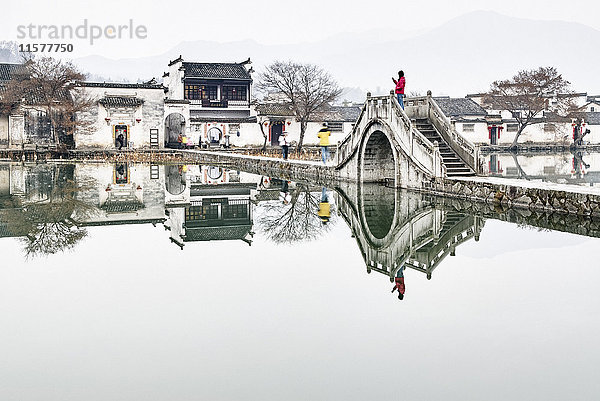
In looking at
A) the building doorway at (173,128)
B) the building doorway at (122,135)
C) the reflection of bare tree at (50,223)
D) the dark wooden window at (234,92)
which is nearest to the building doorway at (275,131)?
the dark wooden window at (234,92)

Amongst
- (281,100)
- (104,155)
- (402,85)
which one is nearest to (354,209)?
(402,85)

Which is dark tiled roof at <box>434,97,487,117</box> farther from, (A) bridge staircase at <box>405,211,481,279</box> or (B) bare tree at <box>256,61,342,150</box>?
(A) bridge staircase at <box>405,211,481,279</box>

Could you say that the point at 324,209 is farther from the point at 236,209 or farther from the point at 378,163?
the point at 378,163

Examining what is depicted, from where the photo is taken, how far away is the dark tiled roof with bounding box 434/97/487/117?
216ft

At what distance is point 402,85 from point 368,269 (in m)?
12.6

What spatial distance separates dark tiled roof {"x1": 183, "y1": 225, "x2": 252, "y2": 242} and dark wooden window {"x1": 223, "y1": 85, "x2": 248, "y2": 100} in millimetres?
47252

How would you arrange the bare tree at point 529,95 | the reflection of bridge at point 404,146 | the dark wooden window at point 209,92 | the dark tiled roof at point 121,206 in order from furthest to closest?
the bare tree at point 529,95
the dark wooden window at point 209,92
the reflection of bridge at point 404,146
the dark tiled roof at point 121,206

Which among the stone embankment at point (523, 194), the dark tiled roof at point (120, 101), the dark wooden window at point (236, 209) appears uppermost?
the dark tiled roof at point (120, 101)

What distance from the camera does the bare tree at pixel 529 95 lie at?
61.7 m

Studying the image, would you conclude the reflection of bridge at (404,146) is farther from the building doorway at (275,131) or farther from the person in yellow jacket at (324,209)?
the building doorway at (275,131)

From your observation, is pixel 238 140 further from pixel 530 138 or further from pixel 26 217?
pixel 26 217

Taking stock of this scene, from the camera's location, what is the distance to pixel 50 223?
48.3 feet

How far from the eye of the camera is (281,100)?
6400 cm

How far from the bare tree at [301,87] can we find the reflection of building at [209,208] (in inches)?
993
